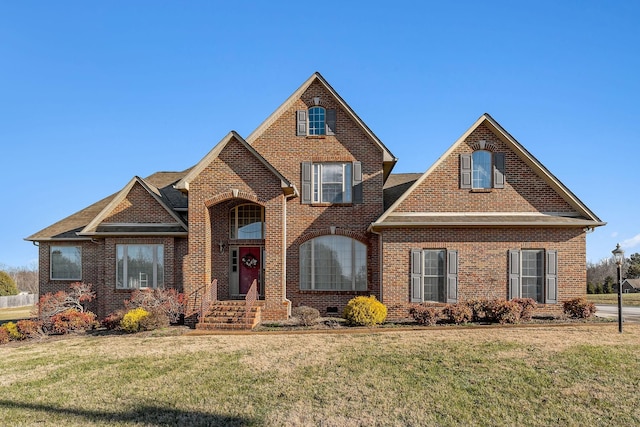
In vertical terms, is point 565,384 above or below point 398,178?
below

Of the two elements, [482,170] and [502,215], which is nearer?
[502,215]

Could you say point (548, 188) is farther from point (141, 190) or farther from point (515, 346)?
point (141, 190)

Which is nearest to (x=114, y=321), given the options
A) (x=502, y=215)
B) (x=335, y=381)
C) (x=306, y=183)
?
(x=306, y=183)

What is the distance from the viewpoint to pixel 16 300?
42.2 m

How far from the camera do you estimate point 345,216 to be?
17.5m

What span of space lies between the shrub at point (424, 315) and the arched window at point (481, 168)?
529cm

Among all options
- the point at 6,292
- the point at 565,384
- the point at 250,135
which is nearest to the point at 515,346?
the point at 565,384

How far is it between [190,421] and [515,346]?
8.15 m

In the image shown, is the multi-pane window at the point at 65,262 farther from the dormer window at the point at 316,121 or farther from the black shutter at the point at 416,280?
the black shutter at the point at 416,280

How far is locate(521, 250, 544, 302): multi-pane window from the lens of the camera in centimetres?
1569

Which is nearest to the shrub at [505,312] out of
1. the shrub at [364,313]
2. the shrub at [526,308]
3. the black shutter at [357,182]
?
the shrub at [526,308]

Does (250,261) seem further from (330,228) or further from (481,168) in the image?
(481,168)

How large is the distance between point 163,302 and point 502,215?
1296cm

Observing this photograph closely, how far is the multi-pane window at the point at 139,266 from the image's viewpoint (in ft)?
54.5
